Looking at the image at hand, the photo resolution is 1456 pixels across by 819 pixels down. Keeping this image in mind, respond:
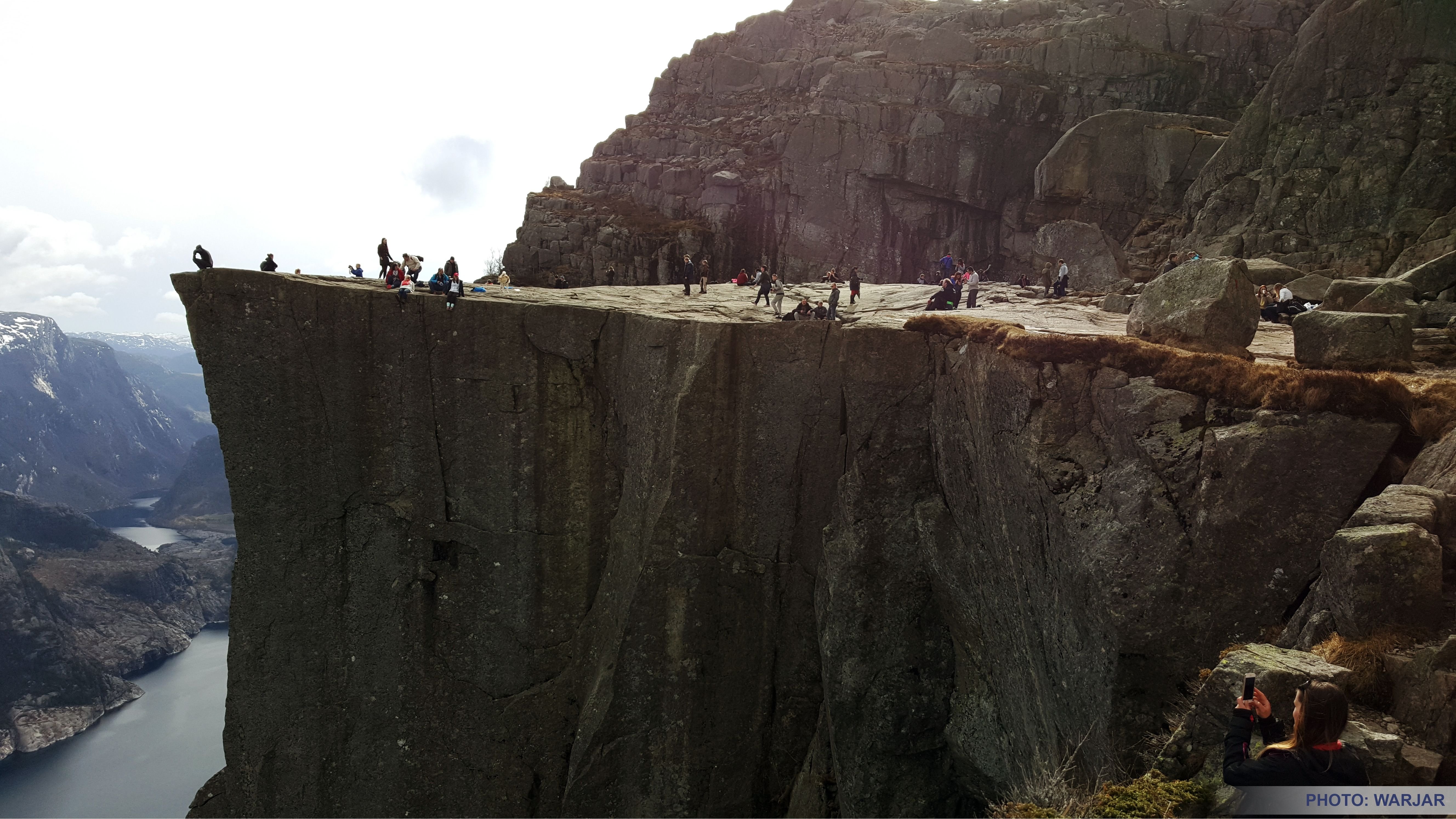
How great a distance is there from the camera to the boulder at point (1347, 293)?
16.7 metres

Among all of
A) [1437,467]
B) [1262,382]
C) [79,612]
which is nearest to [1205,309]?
[1262,382]

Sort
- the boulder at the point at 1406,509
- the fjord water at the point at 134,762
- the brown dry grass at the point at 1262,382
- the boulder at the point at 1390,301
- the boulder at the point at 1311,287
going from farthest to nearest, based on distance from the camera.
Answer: the fjord water at the point at 134,762 < the boulder at the point at 1311,287 < the boulder at the point at 1390,301 < the brown dry grass at the point at 1262,382 < the boulder at the point at 1406,509

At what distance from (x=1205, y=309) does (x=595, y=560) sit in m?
17.5

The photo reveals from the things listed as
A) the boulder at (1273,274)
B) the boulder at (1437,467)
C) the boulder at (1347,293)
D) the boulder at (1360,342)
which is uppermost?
the boulder at (1273,274)

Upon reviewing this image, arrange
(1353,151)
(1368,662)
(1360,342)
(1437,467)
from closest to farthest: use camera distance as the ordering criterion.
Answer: (1368,662) → (1437,467) → (1360,342) → (1353,151)

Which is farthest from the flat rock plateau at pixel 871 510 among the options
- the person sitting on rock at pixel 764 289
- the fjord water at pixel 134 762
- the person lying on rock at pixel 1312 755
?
the fjord water at pixel 134 762

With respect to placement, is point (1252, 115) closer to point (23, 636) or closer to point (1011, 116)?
point (1011, 116)

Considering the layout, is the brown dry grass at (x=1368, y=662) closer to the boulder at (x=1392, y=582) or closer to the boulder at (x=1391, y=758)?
the boulder at (x=1392, y=582)

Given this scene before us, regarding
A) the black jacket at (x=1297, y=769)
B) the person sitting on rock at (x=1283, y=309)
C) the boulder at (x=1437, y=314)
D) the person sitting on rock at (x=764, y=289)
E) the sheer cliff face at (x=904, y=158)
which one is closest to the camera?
the black jacket at (x=1297, y=769)

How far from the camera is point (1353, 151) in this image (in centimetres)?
2664

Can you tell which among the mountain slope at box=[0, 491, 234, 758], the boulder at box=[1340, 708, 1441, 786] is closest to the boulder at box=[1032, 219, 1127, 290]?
the boulder at box=[1340, 708, 1441, 786]

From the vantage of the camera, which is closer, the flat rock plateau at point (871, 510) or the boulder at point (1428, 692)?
the boulder at point (1428, 692)

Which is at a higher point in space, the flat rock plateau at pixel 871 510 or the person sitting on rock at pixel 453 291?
the person sitting on rock at pixel 453 291

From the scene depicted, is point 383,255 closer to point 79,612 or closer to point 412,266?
point 412,266
